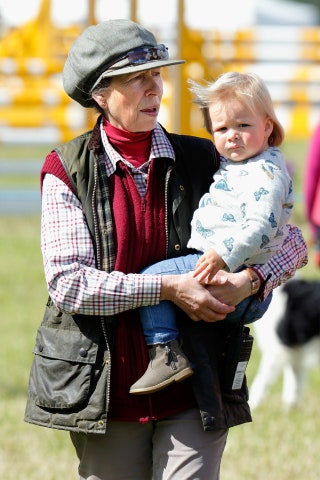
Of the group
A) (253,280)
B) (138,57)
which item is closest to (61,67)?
(138,57)

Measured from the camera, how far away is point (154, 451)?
3.41 m

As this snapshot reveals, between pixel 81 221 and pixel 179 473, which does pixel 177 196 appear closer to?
pixel 81 221

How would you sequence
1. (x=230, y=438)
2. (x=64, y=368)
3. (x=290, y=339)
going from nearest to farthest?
(x=64, y=368), (x=230, y=438), (x=290, y=339)

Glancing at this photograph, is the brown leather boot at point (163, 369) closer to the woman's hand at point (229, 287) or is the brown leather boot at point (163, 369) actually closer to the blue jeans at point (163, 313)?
the blue jeans at point (163, 313)

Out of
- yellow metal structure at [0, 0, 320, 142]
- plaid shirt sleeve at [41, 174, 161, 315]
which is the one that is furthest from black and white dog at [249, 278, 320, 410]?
yellow metal structure at [0, 0, 320, 142]

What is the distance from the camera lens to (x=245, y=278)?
3.32 meters

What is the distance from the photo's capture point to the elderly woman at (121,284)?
3.25 meters

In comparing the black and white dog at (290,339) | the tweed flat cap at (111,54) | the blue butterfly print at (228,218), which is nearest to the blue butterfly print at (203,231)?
the blue butterfly print at (228,218)

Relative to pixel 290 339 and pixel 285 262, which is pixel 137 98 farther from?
pixel 290 339

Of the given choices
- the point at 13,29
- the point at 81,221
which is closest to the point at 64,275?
the point at 81,221

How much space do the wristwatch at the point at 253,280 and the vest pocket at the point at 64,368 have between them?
507 millimetres

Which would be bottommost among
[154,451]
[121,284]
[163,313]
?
[154,451]

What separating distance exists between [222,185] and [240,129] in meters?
0.18

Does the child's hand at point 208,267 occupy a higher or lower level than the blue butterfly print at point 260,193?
lower
